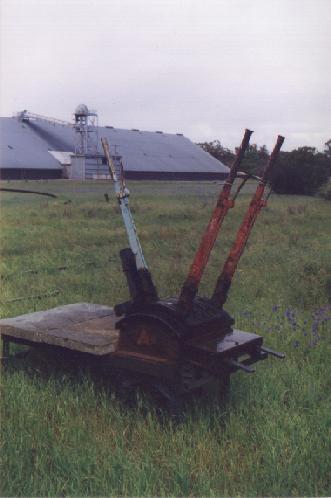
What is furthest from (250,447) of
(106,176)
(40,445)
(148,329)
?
(106,176)

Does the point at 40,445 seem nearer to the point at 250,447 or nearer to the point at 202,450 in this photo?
the point at 202,450

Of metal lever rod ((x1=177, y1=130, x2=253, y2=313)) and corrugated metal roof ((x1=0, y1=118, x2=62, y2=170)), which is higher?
corrugated metal roof ((x1=0, y1=118, x2=62, y2=170))

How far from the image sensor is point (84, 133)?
55.2m

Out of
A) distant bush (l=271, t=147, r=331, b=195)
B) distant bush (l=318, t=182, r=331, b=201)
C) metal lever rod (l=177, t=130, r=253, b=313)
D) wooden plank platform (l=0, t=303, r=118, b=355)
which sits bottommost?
wooden plank platform (l=0, t=303, r=118, b=355)

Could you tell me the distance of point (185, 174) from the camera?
60031mm

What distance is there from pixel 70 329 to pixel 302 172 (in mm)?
32029

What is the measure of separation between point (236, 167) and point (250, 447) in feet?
6.26

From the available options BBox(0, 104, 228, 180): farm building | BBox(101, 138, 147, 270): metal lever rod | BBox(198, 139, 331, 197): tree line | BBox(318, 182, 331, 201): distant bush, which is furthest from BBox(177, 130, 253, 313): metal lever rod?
BBox(0, 104, 228, 180): farm building

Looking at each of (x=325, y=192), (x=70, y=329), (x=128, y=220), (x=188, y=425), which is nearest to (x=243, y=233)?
(x=128, y=220)

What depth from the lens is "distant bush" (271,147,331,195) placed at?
35.3 metres

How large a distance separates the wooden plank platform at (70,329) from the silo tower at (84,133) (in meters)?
48.2

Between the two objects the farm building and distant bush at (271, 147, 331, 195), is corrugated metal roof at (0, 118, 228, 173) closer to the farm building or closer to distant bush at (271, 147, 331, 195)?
the farm building

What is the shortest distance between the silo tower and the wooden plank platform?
4824 centimetres

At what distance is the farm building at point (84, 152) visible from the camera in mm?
50312
